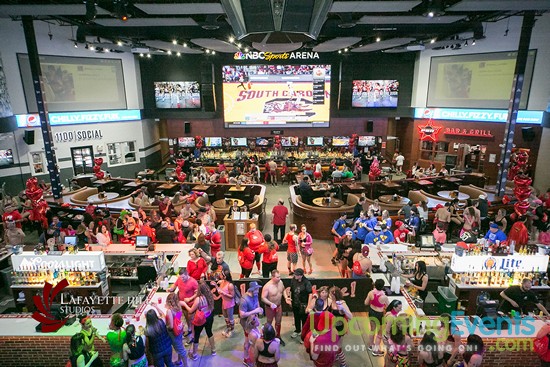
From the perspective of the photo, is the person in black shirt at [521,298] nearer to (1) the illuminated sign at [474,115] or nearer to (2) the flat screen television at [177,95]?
(1) the illuminated sign at [474,115]

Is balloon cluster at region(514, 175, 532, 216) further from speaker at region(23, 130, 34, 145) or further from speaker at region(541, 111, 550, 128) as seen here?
speaker at region(23, 130, 34, 145)

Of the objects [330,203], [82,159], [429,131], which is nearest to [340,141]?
[429,131]

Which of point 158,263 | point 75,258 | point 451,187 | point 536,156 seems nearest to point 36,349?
point 75,258

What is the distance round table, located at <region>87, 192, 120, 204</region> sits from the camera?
1188cm

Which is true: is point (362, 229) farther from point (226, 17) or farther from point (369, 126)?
point (369, 126)

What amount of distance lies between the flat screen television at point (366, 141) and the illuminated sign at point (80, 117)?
11262 millimetres

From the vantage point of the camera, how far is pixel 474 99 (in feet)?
50.6

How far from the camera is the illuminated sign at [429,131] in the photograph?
17016 mm

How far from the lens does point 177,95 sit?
59.7 feet

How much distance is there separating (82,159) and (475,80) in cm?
1736

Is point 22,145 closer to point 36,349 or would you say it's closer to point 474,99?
point 36,349

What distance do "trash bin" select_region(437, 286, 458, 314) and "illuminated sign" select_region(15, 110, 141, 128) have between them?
14.4 meters

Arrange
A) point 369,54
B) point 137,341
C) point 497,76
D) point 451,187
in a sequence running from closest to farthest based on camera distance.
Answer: point 137,341 < point 451,187 < point 497,76 < point 369,54

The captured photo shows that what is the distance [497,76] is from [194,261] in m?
14.5
